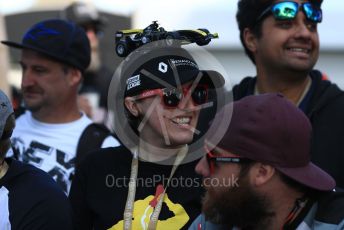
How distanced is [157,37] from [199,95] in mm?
352

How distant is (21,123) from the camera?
4.74 m

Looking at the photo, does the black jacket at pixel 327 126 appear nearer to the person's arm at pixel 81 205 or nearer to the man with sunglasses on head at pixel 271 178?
the man with sunglasses on head at pixel 271 178

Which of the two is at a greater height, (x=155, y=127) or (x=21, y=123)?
(x=155, y=127)

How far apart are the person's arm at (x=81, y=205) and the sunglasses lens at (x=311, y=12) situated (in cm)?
172

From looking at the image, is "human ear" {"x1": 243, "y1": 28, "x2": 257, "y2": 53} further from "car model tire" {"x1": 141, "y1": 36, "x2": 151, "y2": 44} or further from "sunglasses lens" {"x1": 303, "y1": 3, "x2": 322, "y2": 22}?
Result: "car model tire" {"x1": 141, "y1": 36, "x2": 151, "y2": 44}

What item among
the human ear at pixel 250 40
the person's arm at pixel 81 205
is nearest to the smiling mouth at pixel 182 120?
the person's arm at pixel 81 205

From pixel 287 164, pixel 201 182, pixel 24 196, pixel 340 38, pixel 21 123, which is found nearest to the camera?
pixel 287 164

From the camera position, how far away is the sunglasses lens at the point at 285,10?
14.2 feet

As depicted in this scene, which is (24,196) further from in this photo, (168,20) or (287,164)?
(168,20)

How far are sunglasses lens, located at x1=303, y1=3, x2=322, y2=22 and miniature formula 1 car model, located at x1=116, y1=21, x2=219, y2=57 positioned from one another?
988 mm

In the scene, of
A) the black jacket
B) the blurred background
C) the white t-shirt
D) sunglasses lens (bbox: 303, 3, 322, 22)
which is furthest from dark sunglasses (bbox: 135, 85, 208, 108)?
the blurred background

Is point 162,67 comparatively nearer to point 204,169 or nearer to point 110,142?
point 204,169

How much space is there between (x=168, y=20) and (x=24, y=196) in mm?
6563

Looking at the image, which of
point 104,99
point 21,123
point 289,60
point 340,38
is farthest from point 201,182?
point 340,38
